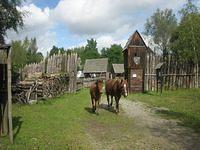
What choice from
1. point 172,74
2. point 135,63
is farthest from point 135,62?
point 172,74

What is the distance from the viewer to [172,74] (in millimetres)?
32594

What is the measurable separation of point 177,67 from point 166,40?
4742cm

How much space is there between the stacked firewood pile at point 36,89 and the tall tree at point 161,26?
5388 centimetres

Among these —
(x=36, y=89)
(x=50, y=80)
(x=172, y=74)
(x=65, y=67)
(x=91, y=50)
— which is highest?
→ (x=91, y=50)

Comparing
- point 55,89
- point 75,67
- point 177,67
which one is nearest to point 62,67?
point 75,67

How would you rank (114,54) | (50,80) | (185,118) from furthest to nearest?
(114,54), (50,80), (185,118)

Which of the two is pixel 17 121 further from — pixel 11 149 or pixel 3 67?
pixel 11 149

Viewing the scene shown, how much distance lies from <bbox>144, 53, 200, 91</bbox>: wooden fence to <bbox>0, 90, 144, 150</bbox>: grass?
15221 mm

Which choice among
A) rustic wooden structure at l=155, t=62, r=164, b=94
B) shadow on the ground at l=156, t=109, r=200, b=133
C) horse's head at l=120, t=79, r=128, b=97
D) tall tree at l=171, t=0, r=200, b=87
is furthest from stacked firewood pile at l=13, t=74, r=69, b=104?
tall tree at l=171, t=0, r=200, b=87

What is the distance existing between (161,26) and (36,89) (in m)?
59.9

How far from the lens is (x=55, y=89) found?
27.2 m

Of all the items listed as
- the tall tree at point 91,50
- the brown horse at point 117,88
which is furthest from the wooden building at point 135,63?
the tall tree at point 91,50

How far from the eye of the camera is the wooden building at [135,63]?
32.8 m

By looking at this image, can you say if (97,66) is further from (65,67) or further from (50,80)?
(50,80)
